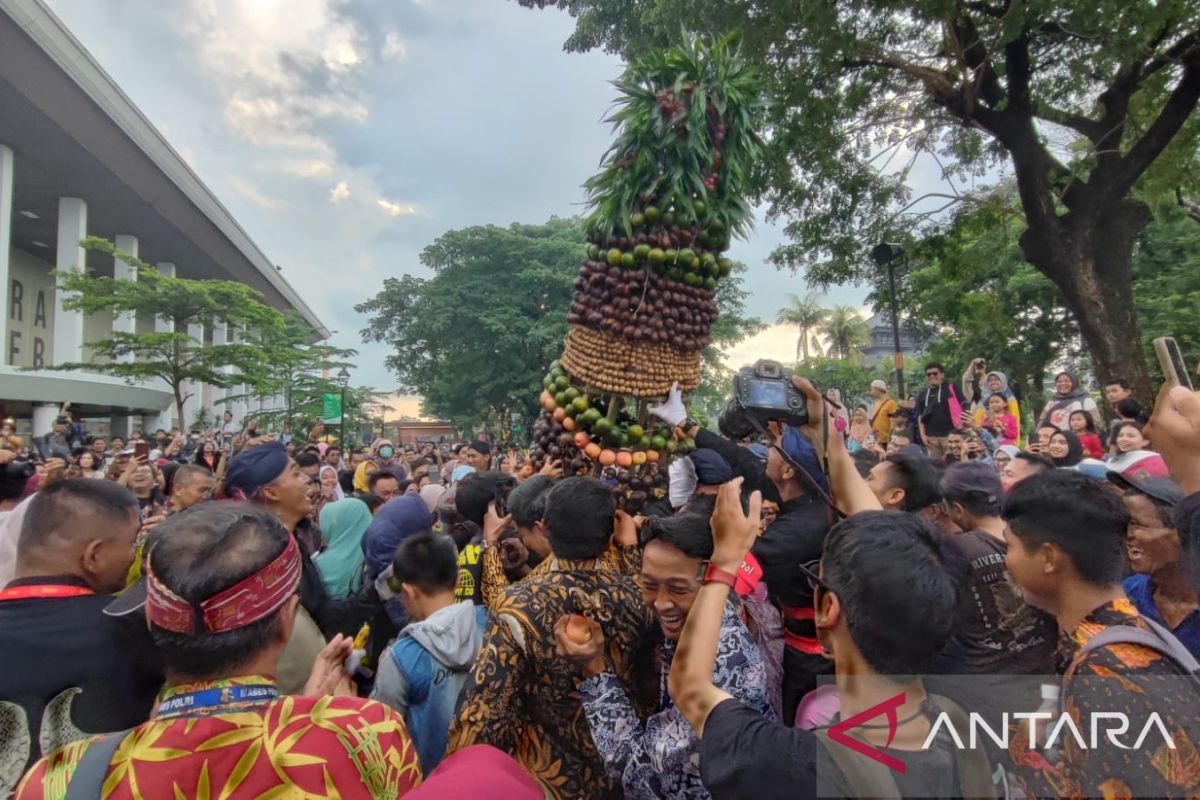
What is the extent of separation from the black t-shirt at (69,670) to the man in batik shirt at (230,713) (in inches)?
24.7

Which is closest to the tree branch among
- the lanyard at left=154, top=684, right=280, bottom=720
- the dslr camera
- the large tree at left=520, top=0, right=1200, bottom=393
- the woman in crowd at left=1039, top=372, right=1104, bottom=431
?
the large tree at left=520, top=0, right=1200, bottom=393

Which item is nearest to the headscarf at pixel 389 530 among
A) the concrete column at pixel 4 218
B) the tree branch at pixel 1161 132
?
the tree branch at pixel 1161 132

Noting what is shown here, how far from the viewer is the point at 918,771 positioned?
4.52 ft

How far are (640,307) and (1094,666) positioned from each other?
2.01 m

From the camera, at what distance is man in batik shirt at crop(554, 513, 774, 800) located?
1896 mm

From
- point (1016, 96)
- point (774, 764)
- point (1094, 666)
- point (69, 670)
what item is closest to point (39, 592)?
point (69, 670)

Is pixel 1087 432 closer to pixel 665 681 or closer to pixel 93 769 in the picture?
pixel 665 681

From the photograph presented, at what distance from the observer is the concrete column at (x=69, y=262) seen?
2270 cm

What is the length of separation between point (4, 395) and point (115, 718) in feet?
82.5

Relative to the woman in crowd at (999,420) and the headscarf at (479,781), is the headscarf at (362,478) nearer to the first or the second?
the headscarf at (479,781)

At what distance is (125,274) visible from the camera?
25.8 m

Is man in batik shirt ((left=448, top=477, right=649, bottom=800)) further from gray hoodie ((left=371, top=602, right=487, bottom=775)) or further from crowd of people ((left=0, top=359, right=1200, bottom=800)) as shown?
gray hoodie ((left=371, top=602, right=487, bottom=775))

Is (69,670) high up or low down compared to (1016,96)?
down

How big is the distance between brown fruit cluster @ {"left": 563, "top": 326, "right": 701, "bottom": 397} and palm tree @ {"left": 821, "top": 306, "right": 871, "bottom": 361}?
58.6 meters
